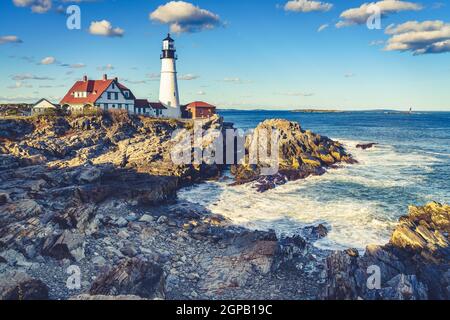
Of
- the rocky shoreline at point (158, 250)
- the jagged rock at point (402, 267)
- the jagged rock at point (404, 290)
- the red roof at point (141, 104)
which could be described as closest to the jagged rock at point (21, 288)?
the rocky shoreline at point (158, 250)

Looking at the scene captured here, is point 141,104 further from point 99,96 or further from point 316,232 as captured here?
point 316,232

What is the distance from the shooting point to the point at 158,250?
19.6 m

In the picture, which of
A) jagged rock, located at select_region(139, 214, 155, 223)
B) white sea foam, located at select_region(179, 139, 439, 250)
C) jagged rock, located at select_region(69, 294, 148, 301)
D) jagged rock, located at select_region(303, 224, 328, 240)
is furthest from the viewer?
jagged rock, located at select_region(139, 214, 155, 223)

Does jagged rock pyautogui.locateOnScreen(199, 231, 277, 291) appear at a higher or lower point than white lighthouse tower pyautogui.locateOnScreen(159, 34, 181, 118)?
lower

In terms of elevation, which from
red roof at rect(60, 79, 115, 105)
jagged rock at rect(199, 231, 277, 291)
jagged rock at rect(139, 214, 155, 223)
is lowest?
jagged rock at rect(199, 231, 277, 291)

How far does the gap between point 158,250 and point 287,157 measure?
25.3 meters

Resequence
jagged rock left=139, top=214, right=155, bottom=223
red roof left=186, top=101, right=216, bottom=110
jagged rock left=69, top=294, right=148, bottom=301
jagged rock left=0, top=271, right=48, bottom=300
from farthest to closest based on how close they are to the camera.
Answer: red roof left=186, top=101, right=216, bottom=110 → jagged rock left=139, top=214, right=155, bottom=223 → jagged rock left=0, top=271, right=48, bottom=300 → jagged rock left=69, top=294, right=148, bottom=301

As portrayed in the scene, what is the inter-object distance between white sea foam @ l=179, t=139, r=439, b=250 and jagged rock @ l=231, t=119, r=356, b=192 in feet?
4.97

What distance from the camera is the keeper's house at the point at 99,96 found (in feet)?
189

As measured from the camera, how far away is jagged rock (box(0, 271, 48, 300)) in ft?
45.6

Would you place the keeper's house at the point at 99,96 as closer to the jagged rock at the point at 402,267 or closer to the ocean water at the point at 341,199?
A: the ocean water at the point at 341,199

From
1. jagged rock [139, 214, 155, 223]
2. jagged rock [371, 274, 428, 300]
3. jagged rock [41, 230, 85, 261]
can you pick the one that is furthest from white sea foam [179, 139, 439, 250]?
jagged rock [41, 230, 85, 261]

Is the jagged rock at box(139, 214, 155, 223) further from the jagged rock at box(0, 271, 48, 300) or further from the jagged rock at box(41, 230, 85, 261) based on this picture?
the jagged rock at box(0, 271, 48, 300)
